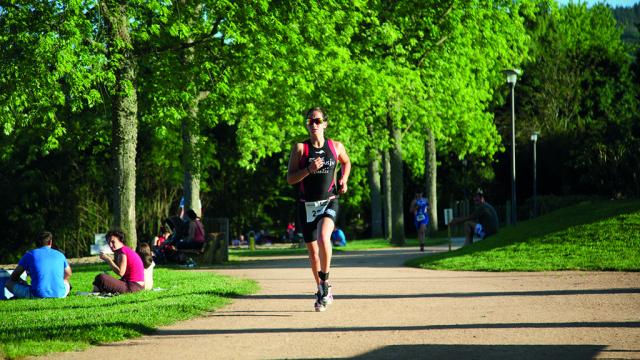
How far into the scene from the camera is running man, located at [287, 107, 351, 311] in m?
10.7

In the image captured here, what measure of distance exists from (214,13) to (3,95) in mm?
4469

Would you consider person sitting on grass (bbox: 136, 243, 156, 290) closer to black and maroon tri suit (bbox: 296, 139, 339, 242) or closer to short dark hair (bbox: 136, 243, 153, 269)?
short dark hair (bbox: 136, 243, 153, 269)

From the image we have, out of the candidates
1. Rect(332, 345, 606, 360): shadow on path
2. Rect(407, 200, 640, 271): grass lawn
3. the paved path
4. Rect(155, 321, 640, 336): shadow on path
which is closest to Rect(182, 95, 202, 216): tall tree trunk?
Rect(407, 200, 640, 271): grass lawn

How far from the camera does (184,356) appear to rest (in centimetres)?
757

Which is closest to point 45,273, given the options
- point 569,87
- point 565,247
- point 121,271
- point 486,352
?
point 121,271

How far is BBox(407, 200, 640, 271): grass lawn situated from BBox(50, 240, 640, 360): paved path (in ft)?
7.24

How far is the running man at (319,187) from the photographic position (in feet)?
35.0

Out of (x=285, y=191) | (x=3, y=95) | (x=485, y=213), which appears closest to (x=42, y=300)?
(x=3, y=95)

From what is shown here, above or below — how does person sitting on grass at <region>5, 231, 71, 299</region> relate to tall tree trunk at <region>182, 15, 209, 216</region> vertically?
below

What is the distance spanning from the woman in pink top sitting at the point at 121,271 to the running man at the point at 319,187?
425 cm

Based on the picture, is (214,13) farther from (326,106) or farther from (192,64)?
(326,106)

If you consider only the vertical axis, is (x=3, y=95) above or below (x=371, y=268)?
above

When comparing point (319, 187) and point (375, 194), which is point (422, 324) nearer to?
point (319, 187)

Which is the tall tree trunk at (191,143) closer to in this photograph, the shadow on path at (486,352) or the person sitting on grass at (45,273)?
the person sitting on grass at (45,273)
